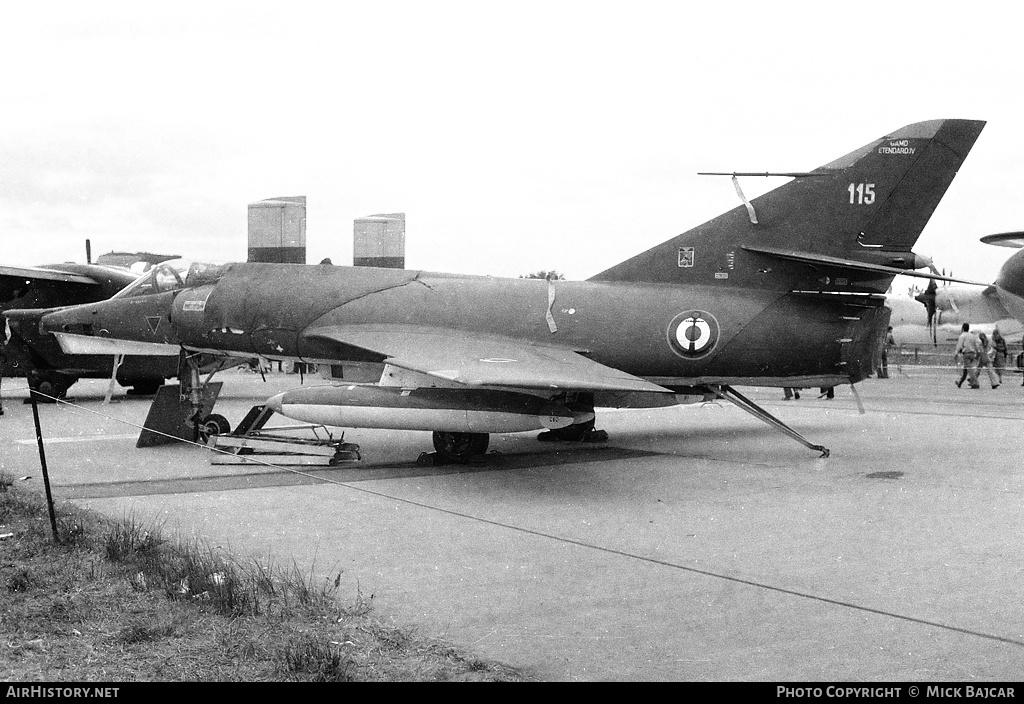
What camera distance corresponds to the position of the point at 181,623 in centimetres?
538

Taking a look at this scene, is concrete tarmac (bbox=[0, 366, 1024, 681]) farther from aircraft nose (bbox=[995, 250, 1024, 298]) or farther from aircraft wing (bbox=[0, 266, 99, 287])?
aircraft wing (bbox=[0, 266, 99, 287])

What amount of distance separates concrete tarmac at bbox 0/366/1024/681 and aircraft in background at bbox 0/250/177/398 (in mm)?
5301

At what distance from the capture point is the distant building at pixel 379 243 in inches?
537

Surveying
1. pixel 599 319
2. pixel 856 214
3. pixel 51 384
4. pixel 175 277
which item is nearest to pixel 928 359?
pixel 856 214

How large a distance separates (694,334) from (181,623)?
7.26m

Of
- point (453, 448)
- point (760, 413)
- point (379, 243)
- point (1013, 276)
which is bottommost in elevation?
point (453, 448)

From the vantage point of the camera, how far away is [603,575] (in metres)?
6.36

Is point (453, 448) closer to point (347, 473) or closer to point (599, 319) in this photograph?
point (347, 473)

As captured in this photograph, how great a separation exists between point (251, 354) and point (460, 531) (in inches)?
236

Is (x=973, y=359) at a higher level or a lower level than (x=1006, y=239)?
lower

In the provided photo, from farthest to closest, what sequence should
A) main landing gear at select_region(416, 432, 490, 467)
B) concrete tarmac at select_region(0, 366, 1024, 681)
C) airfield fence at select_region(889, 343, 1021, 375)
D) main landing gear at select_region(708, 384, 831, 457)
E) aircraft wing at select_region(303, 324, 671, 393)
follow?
airfield fence at select_region(889, 343, 1021, 375) → main landing gear at select_region(416, 432, 490, 467) → main landing gear at select_region(708, 384, 831, 457) → aircraft wing at select_region(303, 324, 671, 393) → concrete tarmac at select_region(0, 366, 1024, 681)

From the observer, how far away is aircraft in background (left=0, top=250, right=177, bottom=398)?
19594 millimetres

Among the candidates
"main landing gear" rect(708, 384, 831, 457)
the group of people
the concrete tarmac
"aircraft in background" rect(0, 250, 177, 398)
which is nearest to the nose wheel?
the concrete tarmac

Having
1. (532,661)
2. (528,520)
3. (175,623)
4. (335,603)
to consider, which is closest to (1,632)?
(175,623)
